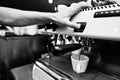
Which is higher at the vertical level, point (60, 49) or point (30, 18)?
point (30, 18)

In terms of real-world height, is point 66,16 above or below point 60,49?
above

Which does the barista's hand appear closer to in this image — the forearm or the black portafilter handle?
the forearm

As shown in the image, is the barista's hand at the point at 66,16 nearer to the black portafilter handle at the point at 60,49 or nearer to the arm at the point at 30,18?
the arm at the point at 30,18

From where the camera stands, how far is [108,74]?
587 millimetres

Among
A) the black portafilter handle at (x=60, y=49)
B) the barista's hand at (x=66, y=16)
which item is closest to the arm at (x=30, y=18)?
the barista's hand at (x=66, y=16)

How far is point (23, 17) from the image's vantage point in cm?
46

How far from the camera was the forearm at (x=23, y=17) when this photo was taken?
455mm

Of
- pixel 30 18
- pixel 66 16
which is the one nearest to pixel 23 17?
pixel 30 18

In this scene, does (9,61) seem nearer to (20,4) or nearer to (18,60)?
(18,60)

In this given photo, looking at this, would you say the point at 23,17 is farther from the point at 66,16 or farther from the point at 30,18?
the point at 66,16

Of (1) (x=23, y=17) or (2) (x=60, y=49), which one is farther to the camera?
(2) (x=60, y=49)

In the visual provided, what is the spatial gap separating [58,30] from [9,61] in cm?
89

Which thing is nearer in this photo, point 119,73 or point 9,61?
point 119,73

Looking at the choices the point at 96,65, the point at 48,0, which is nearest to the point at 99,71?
the point at 96,65
